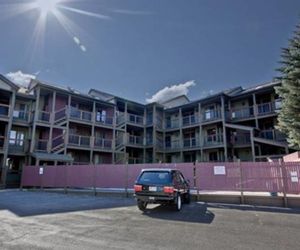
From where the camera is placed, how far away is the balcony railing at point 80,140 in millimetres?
25347

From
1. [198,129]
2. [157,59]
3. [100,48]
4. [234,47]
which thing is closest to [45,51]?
[100,48]

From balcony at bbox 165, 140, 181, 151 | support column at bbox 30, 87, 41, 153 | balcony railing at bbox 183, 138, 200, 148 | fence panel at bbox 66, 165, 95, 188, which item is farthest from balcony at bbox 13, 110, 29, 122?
balcony railing at bbox 183, 138, 200, 148

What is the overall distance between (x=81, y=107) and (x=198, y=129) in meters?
14.4

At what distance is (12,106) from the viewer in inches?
886

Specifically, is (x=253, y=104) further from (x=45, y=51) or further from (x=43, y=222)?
(x=43, y=222)

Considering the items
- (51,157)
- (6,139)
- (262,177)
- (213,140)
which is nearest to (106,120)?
(51,157)

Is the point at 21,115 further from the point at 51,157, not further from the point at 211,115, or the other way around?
the point at 211,115

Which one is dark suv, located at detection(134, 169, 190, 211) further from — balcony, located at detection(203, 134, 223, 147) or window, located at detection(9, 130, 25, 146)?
window, located at detection(9, 130, 25, 146)

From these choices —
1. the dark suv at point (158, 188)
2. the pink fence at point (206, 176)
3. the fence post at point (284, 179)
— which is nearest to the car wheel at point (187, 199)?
the pink fence at point (206, 176)

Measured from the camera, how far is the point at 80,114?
2664 centimetres

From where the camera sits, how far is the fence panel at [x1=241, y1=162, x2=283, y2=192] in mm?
11461

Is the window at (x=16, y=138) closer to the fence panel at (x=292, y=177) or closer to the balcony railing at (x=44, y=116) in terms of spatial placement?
the balcony railing at (x=44, y=116)

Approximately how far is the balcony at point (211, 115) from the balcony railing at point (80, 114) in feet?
43.7

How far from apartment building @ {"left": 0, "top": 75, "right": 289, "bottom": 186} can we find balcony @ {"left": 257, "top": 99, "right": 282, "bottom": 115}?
0.07 meters
